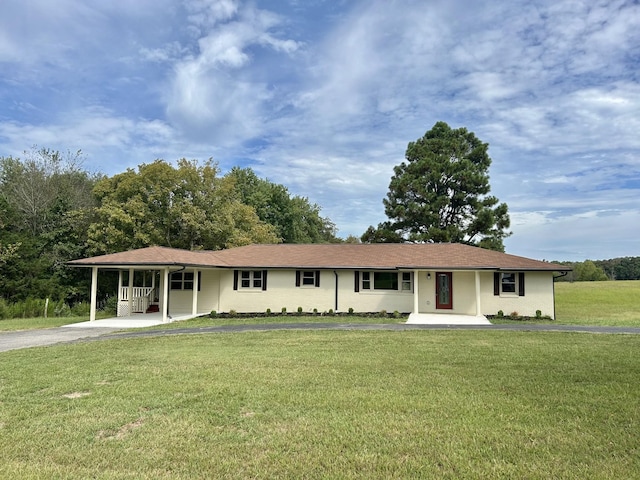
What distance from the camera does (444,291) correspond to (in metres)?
20.6

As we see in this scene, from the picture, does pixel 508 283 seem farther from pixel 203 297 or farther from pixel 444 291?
pixel 203 297

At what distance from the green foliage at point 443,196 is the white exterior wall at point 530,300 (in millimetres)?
13339

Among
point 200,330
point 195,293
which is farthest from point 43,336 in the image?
point 195,293

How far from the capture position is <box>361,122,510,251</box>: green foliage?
112 feet

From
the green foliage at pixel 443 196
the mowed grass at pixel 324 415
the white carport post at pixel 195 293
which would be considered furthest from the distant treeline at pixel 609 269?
the mowed grass at pixel 324 415

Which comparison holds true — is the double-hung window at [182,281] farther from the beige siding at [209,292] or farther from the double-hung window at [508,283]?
the double-hung window at [508,283]

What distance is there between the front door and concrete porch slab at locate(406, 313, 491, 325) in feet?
2.89

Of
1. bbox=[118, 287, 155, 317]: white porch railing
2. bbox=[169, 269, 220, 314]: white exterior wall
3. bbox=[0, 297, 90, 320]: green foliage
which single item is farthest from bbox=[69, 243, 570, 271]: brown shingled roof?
bbox=[0, 297, 90, 320]: green foliage

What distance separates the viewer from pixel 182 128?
22656 millimetres

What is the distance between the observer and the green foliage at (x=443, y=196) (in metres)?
34.3

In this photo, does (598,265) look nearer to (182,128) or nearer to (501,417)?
(182,128)

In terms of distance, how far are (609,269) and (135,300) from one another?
70169 millimetres

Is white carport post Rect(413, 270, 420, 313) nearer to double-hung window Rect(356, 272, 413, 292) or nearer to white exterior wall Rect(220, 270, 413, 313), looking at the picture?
white exterior wall Rect(220, 270, 413, 313)

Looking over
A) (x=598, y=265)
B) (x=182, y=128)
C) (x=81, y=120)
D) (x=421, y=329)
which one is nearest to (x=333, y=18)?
(x=421, y=329)
